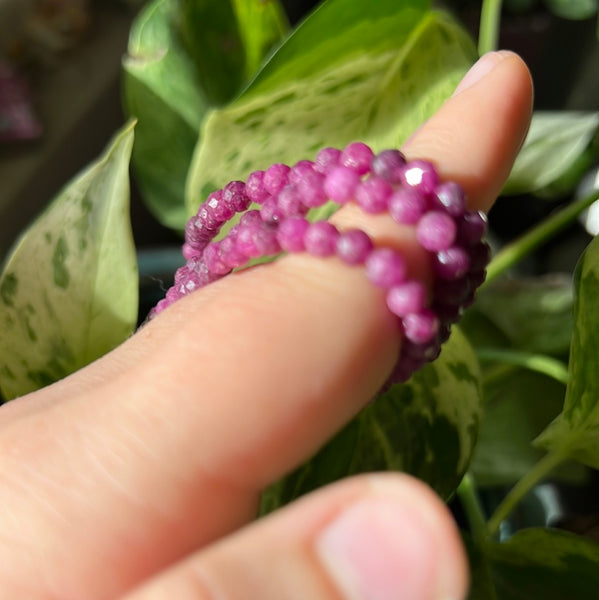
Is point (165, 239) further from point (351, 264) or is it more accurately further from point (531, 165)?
point (351, 264)

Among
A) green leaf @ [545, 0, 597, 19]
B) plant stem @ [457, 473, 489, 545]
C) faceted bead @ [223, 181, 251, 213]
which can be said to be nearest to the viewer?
faceted bead @ [223, 181, 251, 213]

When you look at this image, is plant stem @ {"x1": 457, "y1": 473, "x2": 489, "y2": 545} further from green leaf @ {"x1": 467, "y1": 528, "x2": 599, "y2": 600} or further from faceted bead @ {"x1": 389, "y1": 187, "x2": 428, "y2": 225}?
faceted bead @ {"x1": 389, "y1": 187, "x2": 428, "y2": 225}

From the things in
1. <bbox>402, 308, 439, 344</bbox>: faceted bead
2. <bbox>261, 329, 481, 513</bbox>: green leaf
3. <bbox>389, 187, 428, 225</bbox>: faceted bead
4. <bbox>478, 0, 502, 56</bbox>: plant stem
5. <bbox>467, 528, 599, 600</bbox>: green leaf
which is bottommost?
<bbox>467, 528, 599, 600</bbox>: green leaf

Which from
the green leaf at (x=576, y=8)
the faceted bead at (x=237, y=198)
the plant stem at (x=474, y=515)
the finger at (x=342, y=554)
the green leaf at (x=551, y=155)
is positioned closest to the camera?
the finger at (x=342, y=554)

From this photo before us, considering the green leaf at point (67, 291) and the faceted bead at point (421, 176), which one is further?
the green leaf at point (67, 291)

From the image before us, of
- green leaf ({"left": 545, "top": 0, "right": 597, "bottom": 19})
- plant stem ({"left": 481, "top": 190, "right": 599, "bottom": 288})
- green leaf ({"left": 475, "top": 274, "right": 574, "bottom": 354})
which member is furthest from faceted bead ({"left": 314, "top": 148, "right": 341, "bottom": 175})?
green leaf ({"left": 545, "top": 0, "right": 597, "bottom": 19})

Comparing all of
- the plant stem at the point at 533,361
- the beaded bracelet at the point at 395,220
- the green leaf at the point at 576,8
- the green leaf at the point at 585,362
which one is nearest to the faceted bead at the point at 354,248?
the beaded bracelet at the point at 395,220

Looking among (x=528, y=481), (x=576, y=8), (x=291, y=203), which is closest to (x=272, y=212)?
(x=291, y=203)

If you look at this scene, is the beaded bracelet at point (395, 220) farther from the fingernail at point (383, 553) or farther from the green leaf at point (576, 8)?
the green leaf at point (576, 8)
